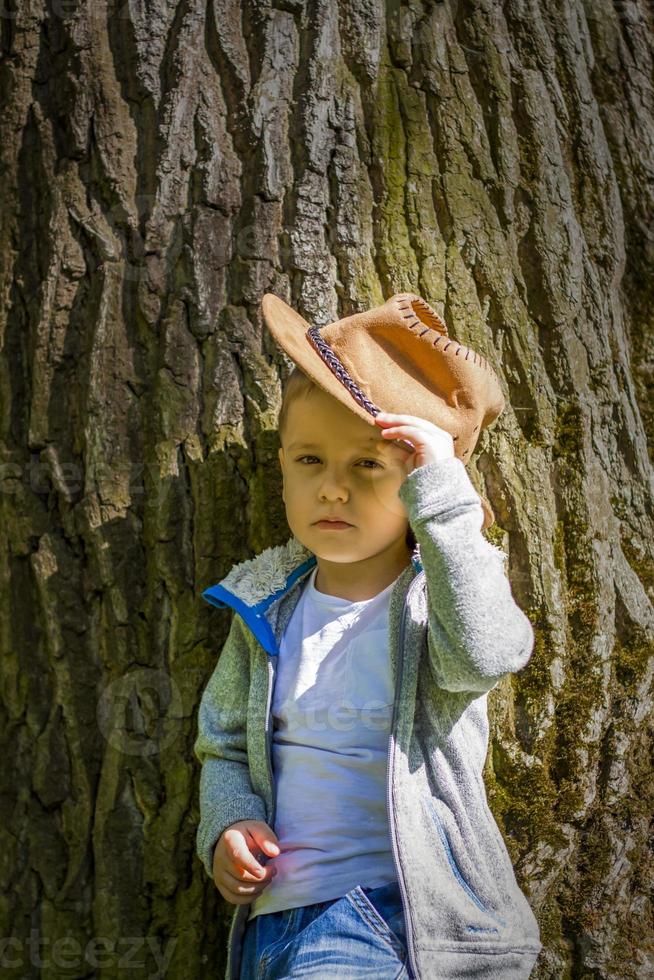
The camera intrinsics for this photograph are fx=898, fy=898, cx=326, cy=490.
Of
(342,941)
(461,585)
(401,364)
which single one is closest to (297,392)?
(401,364)

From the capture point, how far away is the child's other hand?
1.86 metres

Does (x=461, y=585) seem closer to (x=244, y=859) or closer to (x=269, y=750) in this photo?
(x=269, y=750)

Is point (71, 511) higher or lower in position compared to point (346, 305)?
lower

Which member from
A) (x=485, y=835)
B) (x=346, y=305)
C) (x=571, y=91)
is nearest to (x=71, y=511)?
(x=346, y=305)

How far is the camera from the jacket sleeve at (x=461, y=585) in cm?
174

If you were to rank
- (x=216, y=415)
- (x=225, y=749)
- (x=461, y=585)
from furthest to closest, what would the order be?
(x=216, y=415)
(x=225, y=749)
(x=461, y=585)

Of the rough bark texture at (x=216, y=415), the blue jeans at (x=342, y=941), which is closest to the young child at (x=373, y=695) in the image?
the blue jeans at (x=342, y=941)

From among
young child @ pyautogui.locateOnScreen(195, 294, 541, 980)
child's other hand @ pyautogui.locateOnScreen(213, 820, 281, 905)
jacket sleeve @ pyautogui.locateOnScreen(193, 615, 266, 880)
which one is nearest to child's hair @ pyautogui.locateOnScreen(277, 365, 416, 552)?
young child @ pyautogui.locateOnScreen(195, 294, 541, 980)

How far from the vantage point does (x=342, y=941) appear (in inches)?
69.4

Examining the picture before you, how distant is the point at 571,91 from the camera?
2.60 metres

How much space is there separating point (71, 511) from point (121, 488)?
0.16 metres

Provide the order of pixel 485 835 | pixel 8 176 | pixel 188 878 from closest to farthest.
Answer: pixel 485 835, pixel 188 878, pixel 8 176

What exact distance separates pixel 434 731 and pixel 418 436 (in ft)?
2.05

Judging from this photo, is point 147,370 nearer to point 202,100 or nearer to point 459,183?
point 202,100
